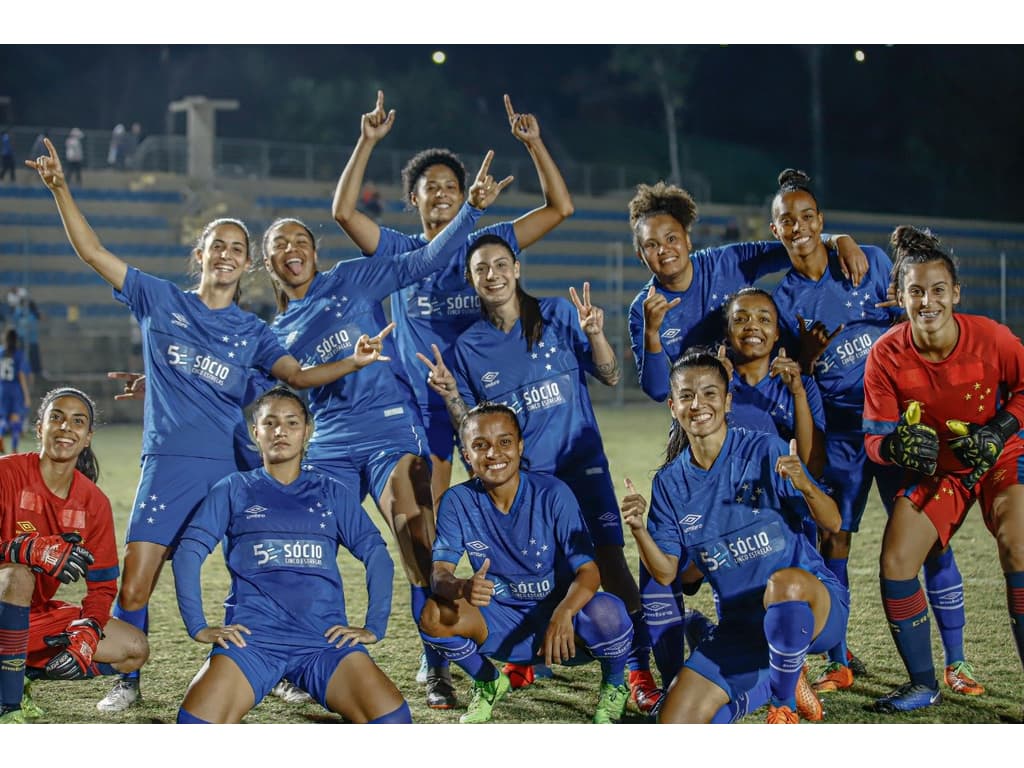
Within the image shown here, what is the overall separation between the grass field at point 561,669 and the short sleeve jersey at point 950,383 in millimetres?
810

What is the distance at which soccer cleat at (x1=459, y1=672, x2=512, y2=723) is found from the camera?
3.62 meters

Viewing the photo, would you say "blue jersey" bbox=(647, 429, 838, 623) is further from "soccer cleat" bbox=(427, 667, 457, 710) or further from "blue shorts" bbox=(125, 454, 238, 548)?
"blue shorts" bbox=(125, 454, 238, 548)

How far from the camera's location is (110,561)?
376cm

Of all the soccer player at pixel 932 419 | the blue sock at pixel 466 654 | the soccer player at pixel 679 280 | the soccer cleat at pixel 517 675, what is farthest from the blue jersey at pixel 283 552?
the soccer player at pixel 932 419

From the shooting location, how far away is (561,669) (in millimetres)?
4348

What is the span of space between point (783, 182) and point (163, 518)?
99.1 inches

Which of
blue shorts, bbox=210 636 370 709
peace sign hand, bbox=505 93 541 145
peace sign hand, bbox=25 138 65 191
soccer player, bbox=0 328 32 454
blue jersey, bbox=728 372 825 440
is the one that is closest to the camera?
blue shorts, bbox=210 636 370 709

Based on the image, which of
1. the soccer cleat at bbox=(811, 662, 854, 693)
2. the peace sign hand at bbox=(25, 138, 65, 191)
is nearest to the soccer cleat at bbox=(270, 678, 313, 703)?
the soccer cleat at bbox=(811, 662, 854, 693)

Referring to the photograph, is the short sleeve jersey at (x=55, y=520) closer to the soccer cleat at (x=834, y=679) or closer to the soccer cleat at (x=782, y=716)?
the soccer cleat at (x=782, y=716)

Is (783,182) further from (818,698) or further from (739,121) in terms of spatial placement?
(739,121)

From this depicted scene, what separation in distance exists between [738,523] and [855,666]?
1040 millimetres

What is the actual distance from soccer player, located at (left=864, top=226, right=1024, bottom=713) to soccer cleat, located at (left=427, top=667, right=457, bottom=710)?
138 centimetres

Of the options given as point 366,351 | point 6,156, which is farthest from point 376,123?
point 6,156

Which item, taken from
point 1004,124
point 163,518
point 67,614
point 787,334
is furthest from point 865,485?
point 1004,124
